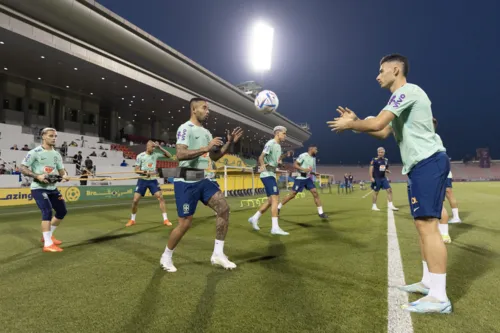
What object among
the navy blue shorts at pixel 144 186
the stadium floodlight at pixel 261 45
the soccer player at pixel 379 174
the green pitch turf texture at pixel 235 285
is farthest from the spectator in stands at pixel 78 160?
the stadium floodlight at pixel 261 45

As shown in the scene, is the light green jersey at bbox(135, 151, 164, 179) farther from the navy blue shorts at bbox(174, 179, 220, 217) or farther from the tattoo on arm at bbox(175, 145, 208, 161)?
the tattoo on arm at bbox(175, 145, 208, 161)

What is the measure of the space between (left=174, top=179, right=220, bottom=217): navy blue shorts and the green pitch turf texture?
0.84 meters

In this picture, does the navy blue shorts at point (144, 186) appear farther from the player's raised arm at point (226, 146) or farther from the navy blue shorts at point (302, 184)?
the player's raised arm at point (226, 146)

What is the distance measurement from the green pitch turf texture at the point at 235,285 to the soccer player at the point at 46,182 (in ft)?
1.24

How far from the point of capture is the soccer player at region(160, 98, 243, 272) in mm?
3943

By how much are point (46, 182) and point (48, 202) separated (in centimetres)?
44

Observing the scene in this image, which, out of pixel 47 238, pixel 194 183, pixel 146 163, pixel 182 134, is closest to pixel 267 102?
pixel 146 163

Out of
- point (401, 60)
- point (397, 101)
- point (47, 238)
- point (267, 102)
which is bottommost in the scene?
point (47, 238)

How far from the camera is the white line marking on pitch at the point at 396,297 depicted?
91.0 inches

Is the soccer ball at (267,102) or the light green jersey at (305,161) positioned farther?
the light green jersey at (305,161)

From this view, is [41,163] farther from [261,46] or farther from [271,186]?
[261,46]

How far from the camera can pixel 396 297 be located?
9.59 ft

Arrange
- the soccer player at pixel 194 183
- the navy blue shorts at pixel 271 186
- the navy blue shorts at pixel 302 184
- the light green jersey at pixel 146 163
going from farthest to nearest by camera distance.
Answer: the navy blue shorts at pixel 302 184
the light green jersey at pixel 146 163
the navy blue shorts at pixel 271 186
the soccer player at pixel 194 183

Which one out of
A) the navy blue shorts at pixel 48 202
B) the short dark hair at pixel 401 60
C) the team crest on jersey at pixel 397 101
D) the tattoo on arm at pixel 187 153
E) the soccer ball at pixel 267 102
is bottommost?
the navy blue shorts at pixel 48 202
